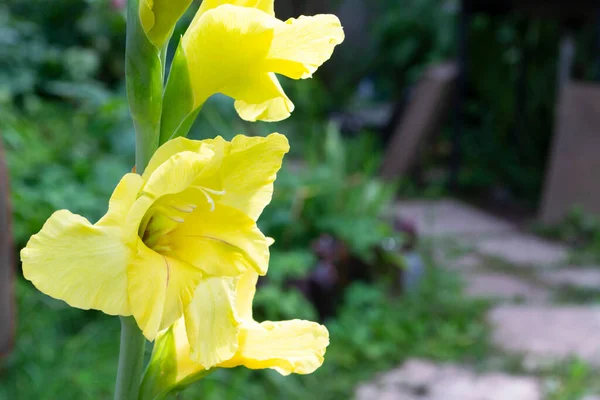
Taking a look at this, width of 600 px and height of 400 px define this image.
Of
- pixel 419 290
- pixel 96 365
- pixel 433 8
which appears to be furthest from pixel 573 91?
pixel 96 365

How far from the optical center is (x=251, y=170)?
572 mm

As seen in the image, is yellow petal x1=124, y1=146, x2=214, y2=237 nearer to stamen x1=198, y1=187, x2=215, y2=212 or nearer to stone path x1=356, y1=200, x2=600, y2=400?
stamen x1=198, y1=187, x2=215, y2=212

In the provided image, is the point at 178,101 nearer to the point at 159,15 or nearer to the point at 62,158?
the point at 159,15

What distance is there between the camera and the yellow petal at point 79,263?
489mm

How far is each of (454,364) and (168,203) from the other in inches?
87.6

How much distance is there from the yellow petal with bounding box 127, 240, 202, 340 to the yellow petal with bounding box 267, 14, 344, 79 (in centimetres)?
20

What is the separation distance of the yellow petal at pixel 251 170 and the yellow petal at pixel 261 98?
0.08m

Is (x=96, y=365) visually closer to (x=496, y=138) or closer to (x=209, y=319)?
(x=209, y=319)

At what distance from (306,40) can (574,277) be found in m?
3.35

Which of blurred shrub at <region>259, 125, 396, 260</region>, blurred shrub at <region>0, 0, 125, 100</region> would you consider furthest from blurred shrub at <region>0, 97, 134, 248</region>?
blurred shrub at <region>259, 125, 396, 260</region>

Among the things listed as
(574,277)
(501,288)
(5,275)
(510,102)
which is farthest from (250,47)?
(510,102)

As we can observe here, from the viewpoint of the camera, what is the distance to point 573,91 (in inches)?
188

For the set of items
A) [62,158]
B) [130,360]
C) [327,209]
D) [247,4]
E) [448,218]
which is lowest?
[448,218]

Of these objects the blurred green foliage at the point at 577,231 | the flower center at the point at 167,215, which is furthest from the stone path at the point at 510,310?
the flower center at the point at 167,215
